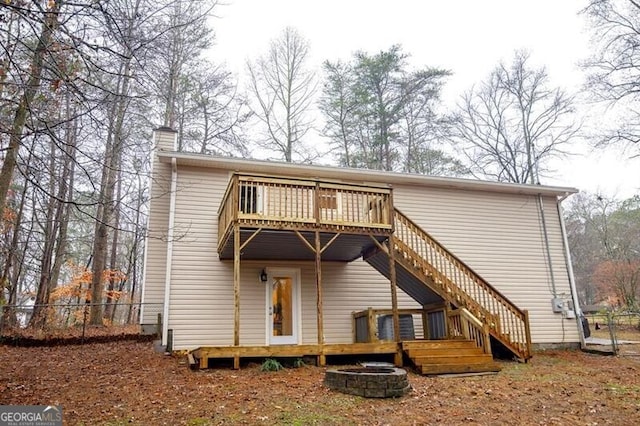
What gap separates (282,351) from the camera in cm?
758

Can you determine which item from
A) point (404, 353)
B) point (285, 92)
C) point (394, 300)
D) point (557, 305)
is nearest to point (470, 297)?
point (394, 300)

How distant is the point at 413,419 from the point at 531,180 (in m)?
19.0

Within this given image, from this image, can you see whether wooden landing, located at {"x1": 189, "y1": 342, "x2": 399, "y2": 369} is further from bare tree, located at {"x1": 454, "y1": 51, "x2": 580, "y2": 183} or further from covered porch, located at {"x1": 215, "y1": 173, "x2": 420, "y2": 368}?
bare tree, located at {"x1": 454, "y1": 51, "x2": 580, "y2": 183}

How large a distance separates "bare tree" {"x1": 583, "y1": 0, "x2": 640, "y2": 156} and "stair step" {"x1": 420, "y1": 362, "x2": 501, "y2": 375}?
32.8ft

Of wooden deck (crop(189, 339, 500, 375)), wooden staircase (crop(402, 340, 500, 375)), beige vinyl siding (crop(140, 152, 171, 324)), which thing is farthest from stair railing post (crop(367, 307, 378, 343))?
beige vinyl siding (crop(140, 152, 171, 324))

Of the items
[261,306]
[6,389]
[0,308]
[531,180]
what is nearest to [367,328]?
[261,306]

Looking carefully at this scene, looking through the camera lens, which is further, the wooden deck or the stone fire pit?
the wooden deck

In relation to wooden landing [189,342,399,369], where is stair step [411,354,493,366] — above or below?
below

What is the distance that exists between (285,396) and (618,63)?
14685mm

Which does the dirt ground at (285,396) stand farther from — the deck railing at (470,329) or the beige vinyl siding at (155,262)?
→ the beige vinyl siding at (155,262)

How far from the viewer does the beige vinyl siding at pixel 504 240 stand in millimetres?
11516

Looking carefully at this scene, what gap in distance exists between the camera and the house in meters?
8.28

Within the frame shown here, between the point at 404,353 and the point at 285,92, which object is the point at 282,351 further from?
the point at 285,92

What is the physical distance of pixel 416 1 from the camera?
11.5 m
